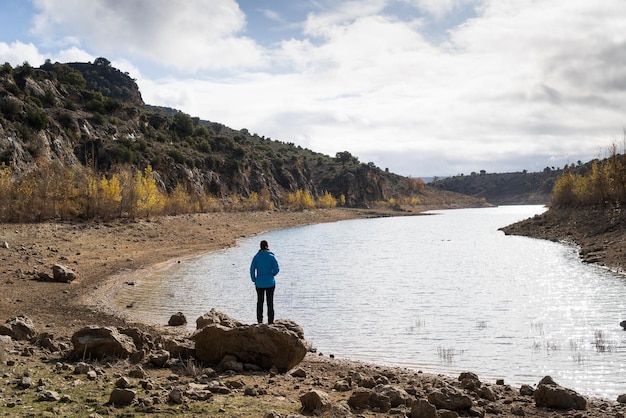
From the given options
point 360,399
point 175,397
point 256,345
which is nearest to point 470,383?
point 360,399

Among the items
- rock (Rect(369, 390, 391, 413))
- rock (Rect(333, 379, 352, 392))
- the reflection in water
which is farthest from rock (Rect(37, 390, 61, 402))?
the reflection in water

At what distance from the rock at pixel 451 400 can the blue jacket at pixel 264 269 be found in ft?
21.8

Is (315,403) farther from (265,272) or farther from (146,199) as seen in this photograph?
(146,199)

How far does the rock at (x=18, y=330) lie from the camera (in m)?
12.1

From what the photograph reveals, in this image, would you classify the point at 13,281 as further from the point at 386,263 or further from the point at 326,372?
the point at 386,263

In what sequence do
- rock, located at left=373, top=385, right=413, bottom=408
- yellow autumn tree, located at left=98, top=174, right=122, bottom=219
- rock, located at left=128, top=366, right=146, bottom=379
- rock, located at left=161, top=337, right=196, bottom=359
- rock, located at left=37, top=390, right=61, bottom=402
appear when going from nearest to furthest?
rock, located at left=37, top=390, right=61, bottom=402 < rock, located at left=373, top=385, right=413, bottom=408 < rock, located at left=128, top=366, right=146, bottom=379 < rock, located at left=161, top=337, right=196, bottom=359 < yellow autumn tree, located at left=98, top=174, right=122, bottom=219

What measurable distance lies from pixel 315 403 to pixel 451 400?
252 cm

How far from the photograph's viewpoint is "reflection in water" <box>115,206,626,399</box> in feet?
44.8

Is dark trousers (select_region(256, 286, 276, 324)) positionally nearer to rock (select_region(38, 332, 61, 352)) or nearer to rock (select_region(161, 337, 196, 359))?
rock (select_region(161, 337, 196, 359))

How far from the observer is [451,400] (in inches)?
350

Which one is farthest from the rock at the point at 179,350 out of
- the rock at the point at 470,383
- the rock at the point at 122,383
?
the rock at the point at 470,383

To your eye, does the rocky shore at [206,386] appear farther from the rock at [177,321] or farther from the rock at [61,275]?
the rock at [61,275]

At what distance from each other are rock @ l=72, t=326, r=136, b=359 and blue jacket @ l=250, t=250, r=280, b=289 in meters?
4.55

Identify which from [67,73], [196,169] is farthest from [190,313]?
[67,73]
